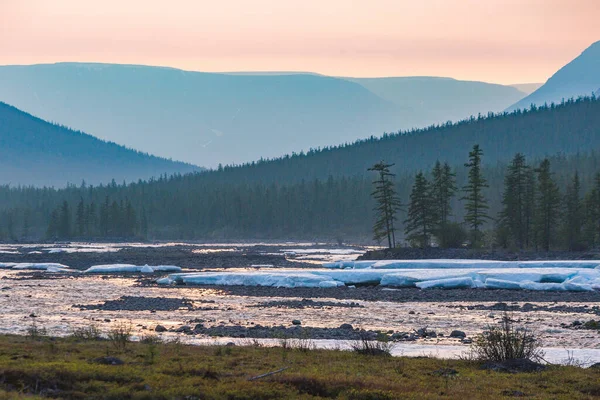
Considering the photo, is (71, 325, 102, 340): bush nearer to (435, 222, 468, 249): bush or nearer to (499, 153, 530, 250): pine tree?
(435, 222, 468, 249): bush

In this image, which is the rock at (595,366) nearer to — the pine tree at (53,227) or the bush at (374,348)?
the bush at (374,348)

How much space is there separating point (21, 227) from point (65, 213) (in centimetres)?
3885

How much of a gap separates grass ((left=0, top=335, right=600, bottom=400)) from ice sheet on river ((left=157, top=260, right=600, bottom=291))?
27264 millimetres

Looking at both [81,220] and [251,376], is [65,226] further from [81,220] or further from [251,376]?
[251,376]

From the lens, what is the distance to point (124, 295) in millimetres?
46375

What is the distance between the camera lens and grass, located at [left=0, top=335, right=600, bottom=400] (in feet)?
65.9

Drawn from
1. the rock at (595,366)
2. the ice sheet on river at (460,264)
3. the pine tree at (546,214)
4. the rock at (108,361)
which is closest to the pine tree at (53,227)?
the pine tree at (546,214)

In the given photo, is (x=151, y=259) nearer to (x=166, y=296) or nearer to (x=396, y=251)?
(x=396, y=251)

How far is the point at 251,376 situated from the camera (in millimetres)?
21844

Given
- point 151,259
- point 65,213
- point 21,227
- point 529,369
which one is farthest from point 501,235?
point 21,227

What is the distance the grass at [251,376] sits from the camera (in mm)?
20078

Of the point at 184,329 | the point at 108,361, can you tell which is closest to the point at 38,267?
the point at 184,329

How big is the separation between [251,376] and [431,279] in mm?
33170

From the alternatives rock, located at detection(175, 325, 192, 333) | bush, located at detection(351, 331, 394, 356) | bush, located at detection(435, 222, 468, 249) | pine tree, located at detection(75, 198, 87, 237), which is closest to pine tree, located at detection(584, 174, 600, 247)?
bush, located at detection(435, 222, 468, 249)
